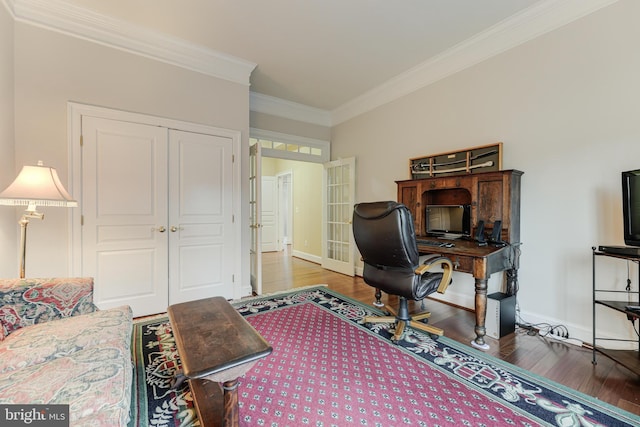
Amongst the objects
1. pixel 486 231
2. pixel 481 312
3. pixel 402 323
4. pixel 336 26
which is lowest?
pixel 402 323

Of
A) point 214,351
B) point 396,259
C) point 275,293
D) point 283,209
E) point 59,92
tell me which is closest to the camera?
point 214,351

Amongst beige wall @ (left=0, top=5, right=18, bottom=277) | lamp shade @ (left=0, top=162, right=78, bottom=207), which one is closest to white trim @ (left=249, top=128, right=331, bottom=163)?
beige wall @ (left=0, top=5, right=18, bottom=277)

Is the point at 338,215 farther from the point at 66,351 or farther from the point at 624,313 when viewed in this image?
the point at 66,351

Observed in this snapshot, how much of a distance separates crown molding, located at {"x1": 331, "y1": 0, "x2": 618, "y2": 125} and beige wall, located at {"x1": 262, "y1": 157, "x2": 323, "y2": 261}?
235 cm

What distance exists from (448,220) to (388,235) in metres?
1.45

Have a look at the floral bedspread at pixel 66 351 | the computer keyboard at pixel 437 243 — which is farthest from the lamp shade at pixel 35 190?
the computer keyboard at pixel 437 243

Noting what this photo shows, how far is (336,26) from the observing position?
263 centimetres

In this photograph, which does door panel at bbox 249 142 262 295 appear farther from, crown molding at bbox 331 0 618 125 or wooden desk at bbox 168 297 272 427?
crown molding at bbox 331 0 618 125

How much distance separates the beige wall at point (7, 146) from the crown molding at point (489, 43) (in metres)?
3.86

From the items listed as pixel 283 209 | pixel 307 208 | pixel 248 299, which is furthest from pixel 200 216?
pixel 283 209

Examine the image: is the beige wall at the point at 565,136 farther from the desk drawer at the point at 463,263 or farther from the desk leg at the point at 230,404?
the desk leg at the point at 230,404

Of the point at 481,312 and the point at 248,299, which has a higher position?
the point at 481,312

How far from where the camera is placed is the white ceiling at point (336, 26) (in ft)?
7.66

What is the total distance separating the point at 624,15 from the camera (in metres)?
2.03
